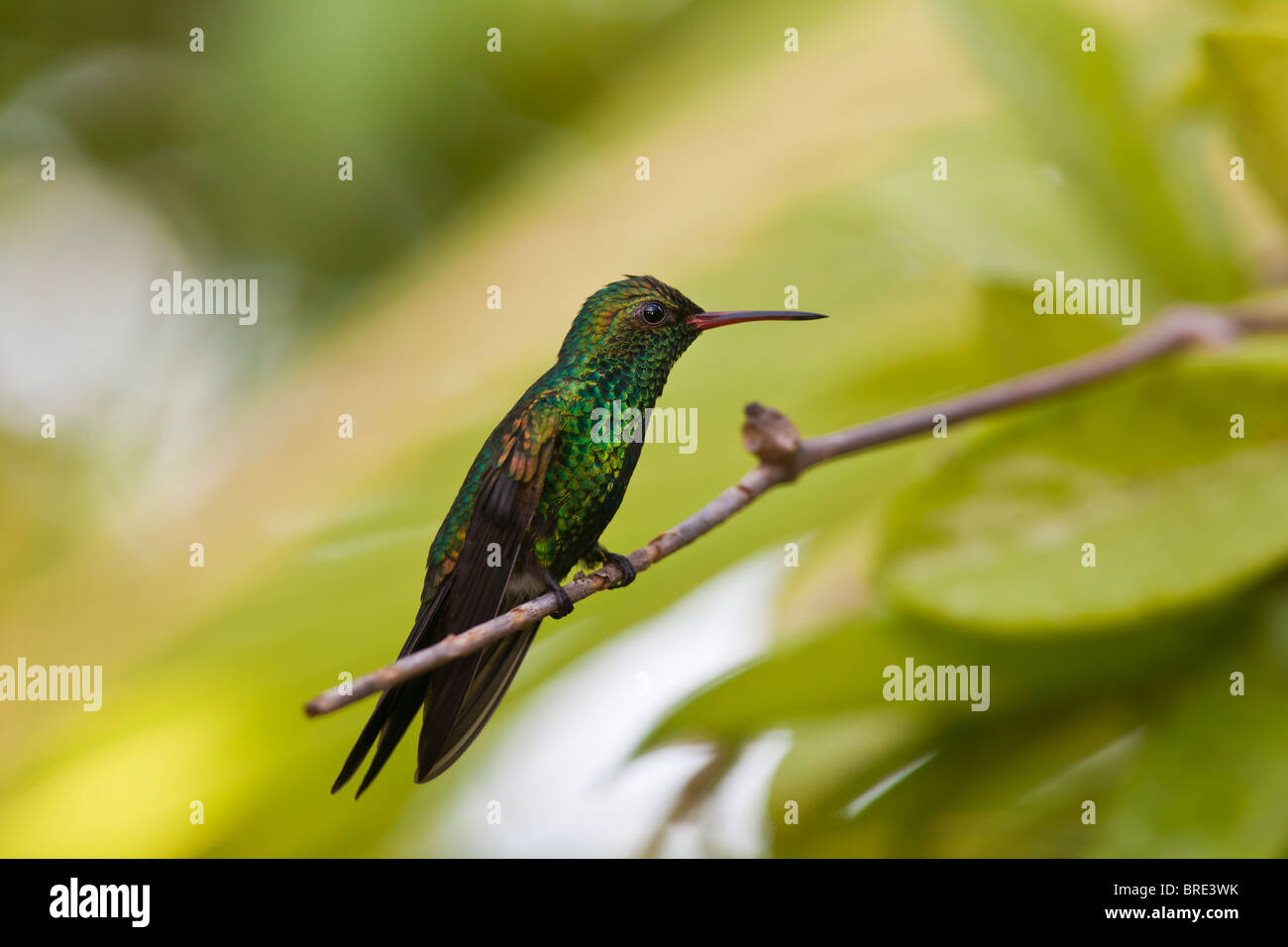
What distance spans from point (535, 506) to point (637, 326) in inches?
5.4

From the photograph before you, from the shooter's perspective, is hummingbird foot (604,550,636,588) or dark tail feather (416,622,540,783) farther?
hummingbird foot (604,550,636,588)

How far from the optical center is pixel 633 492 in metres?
0.67

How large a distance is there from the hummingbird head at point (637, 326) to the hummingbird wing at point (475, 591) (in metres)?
0.06

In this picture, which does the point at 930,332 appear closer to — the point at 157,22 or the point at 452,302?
the point at 452,302

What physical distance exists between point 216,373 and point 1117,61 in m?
0.99

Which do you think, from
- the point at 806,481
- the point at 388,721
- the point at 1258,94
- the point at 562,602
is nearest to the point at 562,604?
the point at 562,602

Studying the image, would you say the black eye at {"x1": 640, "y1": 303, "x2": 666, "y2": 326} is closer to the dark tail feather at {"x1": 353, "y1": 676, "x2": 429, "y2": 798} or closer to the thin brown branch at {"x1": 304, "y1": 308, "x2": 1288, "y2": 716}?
the thin brown branch at {"x1": 304, "y1": 308, "x2": 1288, "y2": 716}

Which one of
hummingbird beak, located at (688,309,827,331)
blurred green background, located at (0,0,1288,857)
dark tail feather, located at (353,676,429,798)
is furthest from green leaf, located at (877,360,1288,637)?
dark tail feather, located at (353,676,429,798)

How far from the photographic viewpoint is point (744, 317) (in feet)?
1.72

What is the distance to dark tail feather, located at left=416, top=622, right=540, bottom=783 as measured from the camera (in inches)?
16.9

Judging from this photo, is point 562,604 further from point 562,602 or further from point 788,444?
point 788,444

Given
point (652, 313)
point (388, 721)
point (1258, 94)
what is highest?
point (1258, 94)

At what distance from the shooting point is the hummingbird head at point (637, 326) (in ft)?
1.86

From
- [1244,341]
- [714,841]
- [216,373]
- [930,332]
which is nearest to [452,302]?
[216,373]
